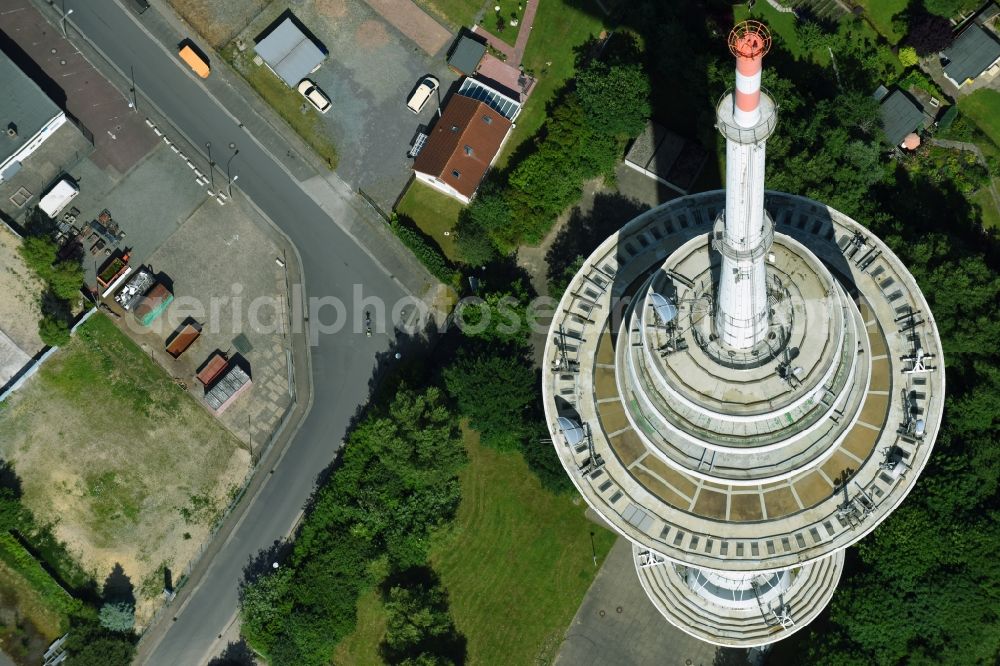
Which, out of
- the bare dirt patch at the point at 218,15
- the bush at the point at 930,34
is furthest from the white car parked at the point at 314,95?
the bush at the point at 930,34

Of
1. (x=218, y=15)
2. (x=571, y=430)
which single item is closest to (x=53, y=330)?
(x=218, y=15)

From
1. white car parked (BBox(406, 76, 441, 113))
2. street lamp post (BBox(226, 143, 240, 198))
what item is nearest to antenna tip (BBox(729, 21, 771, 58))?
white car parked (BBox(406, 76, 441, 113))

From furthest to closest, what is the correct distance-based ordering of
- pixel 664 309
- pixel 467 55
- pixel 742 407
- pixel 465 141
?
pixel 467 55 < pixel 465 141 < pixel 664 309 < pixel 742 407

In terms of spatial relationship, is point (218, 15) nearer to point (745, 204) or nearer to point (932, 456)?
point (745, 204)

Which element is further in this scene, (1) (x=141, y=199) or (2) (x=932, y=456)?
(1) (x=141, y=199)

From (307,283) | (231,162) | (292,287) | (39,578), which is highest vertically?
(231,162)

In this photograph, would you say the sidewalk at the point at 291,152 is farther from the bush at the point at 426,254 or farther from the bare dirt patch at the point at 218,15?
the bush at the point at 426,254

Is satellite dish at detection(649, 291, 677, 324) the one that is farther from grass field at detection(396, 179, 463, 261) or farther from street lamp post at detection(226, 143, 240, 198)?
street lamp post at detection(226, 143, 240, 198)

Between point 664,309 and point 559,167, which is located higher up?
point 559,167
